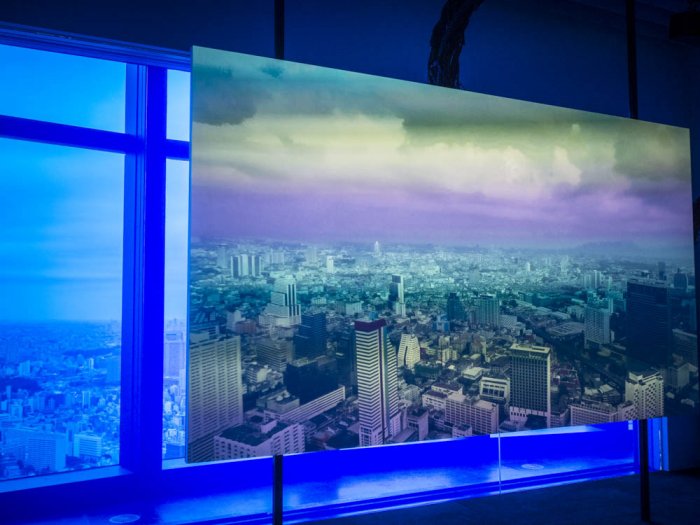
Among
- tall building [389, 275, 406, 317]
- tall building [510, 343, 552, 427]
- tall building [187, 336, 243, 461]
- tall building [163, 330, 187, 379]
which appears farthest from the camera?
tall building [163, 330, 187, 379]

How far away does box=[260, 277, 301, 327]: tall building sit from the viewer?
2531 mm

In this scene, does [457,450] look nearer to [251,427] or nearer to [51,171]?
[251,427]

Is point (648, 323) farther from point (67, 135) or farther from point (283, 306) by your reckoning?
point (67, 135)

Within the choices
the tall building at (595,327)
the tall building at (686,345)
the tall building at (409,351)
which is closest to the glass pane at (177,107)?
the tall building at (409,351)

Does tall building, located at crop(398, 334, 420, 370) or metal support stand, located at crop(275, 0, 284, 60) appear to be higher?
metal support stand, located at crop(275, 0, 284, 60)

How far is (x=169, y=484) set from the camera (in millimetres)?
3525

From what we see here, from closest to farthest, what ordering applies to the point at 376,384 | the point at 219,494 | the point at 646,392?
the point at 376,384 → the point at 646,392 → the point at 219,494

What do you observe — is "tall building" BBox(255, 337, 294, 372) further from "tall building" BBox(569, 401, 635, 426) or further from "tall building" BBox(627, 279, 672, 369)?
"tall building" BBox(627, 279, 672, 369)

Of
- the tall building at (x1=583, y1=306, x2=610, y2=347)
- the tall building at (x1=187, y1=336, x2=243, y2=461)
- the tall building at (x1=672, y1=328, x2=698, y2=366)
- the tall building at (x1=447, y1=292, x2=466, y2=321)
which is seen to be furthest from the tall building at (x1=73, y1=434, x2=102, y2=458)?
the tall building at (x1=672, y1=328, x2=698, y2=366)

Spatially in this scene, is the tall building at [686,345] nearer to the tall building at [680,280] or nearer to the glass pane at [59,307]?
the tall building at [680,280]

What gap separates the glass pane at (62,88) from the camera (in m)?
3.22

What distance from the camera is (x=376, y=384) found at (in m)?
2.71

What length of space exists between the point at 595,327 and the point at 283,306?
184cm

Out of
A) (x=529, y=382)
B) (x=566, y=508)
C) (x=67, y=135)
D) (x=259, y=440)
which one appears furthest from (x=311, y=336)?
(x=67, y=135)
